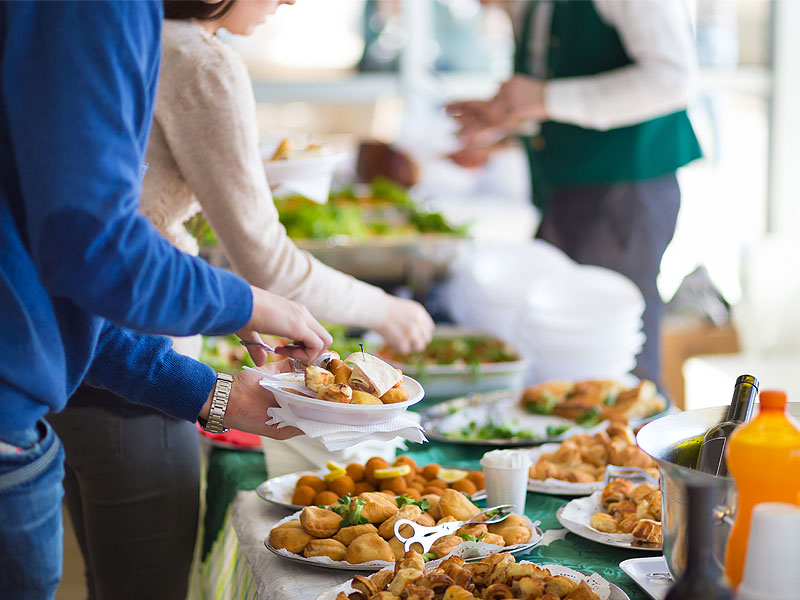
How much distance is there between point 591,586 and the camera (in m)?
0.94

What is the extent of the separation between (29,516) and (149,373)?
0.28 meters

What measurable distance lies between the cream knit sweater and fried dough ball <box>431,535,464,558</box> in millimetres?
463

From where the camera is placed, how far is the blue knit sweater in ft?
2.40

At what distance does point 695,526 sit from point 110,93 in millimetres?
557

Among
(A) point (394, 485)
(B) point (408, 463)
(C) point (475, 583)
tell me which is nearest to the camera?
(C) point (475, 583)

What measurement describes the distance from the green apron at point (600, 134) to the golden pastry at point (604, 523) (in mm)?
1489

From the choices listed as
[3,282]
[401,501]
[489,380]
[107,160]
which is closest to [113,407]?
[401,501]

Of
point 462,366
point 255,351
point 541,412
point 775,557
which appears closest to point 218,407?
point 255,351

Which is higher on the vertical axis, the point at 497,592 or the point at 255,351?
the point at 255,351

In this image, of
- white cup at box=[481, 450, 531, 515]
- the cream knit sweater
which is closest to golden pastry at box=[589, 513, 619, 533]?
white cup at box=[481, 450, 531, 515]

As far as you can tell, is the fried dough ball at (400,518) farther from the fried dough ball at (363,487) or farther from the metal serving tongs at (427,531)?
the fried dough ball at (363,487)

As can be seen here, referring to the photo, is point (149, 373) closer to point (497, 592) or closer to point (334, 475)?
point (334, 475)

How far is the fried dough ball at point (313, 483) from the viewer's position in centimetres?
128

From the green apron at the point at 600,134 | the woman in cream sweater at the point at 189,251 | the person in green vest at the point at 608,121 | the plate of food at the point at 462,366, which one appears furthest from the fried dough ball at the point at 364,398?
the green apron at the point at 600,134
